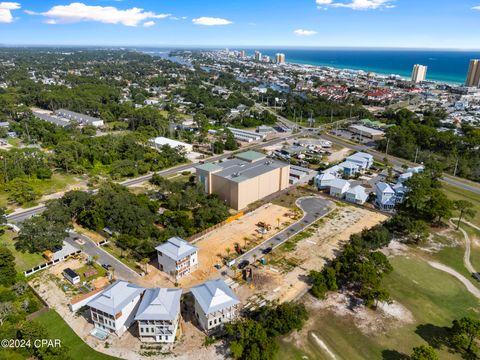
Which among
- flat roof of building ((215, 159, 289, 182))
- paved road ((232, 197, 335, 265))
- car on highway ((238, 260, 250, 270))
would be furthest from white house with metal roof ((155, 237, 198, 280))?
flat roof of building ((215, 159, 289, 182))

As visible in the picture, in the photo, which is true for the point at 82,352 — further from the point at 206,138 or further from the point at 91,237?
the point at 206,138

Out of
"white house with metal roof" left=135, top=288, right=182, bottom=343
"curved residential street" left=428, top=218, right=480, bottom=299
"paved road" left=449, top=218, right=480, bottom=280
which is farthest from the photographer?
"paved road" left=449, top=218, right=480, bottom=280

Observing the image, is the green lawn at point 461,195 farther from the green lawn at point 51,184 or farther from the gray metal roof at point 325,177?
the green lawn at point 51,184

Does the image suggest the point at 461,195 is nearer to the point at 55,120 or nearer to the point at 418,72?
the point at 55,120

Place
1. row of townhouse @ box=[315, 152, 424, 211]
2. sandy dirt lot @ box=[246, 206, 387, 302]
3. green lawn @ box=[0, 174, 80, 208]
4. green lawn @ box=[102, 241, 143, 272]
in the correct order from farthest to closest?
green lawn @ box=[0, 174, 80, 208] → row of townhouse @ box=[315, 152, 424, 211] → green lawn @ box=[102, 241, 143, 272] → sandy dirt lot @ box=[246, 206, 387, 302]

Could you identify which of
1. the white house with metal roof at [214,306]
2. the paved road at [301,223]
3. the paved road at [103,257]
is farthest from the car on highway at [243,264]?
the paved road at [103,257]

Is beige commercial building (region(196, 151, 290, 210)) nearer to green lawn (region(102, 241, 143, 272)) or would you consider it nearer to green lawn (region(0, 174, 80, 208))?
green lawn (region(102, 241, 143, 272))
